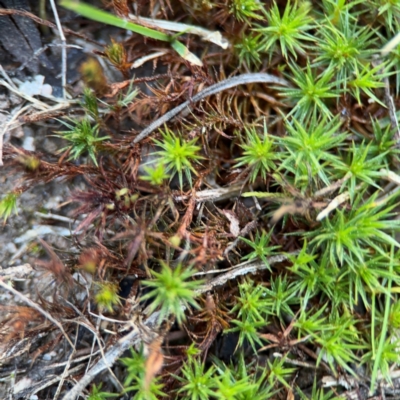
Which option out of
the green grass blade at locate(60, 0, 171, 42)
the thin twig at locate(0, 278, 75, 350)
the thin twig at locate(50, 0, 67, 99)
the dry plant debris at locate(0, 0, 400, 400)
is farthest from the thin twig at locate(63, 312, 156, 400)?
the green grass blade at locate(60, 0, 171, 42)

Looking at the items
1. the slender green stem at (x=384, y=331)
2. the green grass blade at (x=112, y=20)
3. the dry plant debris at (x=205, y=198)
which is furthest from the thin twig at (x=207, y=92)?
the slender green stem at (x=384, y=331)

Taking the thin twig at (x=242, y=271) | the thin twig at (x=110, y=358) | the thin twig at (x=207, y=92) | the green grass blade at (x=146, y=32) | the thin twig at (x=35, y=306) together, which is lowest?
the thin twig at (x=110, y=358)

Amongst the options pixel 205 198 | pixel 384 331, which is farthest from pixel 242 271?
pixel 384 331

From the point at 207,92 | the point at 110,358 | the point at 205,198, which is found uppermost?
the point at 207,92

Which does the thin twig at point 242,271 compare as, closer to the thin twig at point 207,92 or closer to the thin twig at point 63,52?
the thin twig at point 207,92

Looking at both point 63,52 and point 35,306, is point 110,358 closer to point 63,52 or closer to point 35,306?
point 35,306

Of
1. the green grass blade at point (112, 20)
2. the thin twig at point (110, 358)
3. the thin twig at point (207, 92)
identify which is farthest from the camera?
the thin twig at point (207, 92)

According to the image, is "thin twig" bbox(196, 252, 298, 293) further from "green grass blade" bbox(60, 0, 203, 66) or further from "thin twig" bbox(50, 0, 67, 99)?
"thin twig" bbox(50, 0, 67, 99)

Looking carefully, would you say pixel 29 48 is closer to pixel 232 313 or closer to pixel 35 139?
pixel 35 139

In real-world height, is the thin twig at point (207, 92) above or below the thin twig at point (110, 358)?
above
